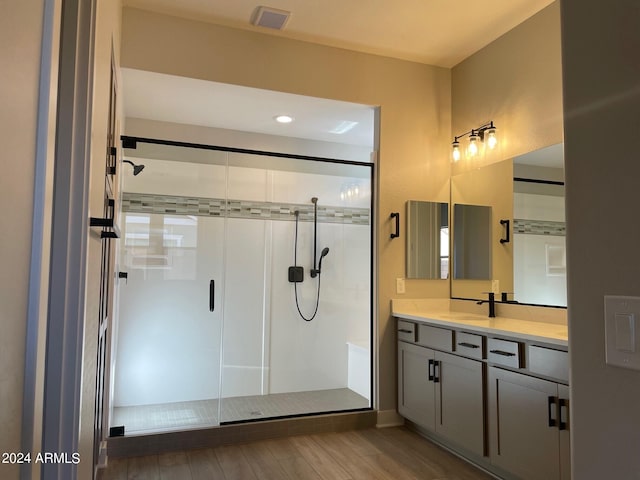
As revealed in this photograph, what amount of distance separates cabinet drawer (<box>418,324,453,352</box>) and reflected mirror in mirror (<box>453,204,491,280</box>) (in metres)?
0.66

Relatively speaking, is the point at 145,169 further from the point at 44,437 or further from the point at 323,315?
the point at 44,437

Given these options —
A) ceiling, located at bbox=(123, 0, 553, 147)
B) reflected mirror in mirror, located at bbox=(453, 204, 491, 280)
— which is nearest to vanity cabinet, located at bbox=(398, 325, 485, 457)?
reflected mirror in mirror, located at bbox=(453, 204, 491, 280)

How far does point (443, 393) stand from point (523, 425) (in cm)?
69

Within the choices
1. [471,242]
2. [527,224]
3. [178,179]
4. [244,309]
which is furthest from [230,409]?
[527,224]

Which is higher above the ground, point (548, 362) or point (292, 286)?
point (292, 286)

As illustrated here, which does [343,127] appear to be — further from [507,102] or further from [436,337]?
[436,337]

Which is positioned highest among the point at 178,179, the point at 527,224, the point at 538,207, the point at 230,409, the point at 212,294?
the point at 178,179

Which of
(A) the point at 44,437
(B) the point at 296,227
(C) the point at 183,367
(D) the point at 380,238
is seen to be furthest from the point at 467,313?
(A) the point at 44,437

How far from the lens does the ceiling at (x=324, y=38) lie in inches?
120

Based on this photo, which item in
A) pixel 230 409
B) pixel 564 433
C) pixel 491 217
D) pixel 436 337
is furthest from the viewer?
pixel 230 409

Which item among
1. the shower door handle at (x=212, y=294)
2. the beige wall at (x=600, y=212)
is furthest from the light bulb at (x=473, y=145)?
the beige wall at (x=600, y=212)

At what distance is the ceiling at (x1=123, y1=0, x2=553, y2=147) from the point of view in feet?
10.0

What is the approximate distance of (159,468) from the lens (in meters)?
2.78

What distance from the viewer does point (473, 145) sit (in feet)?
12.1
